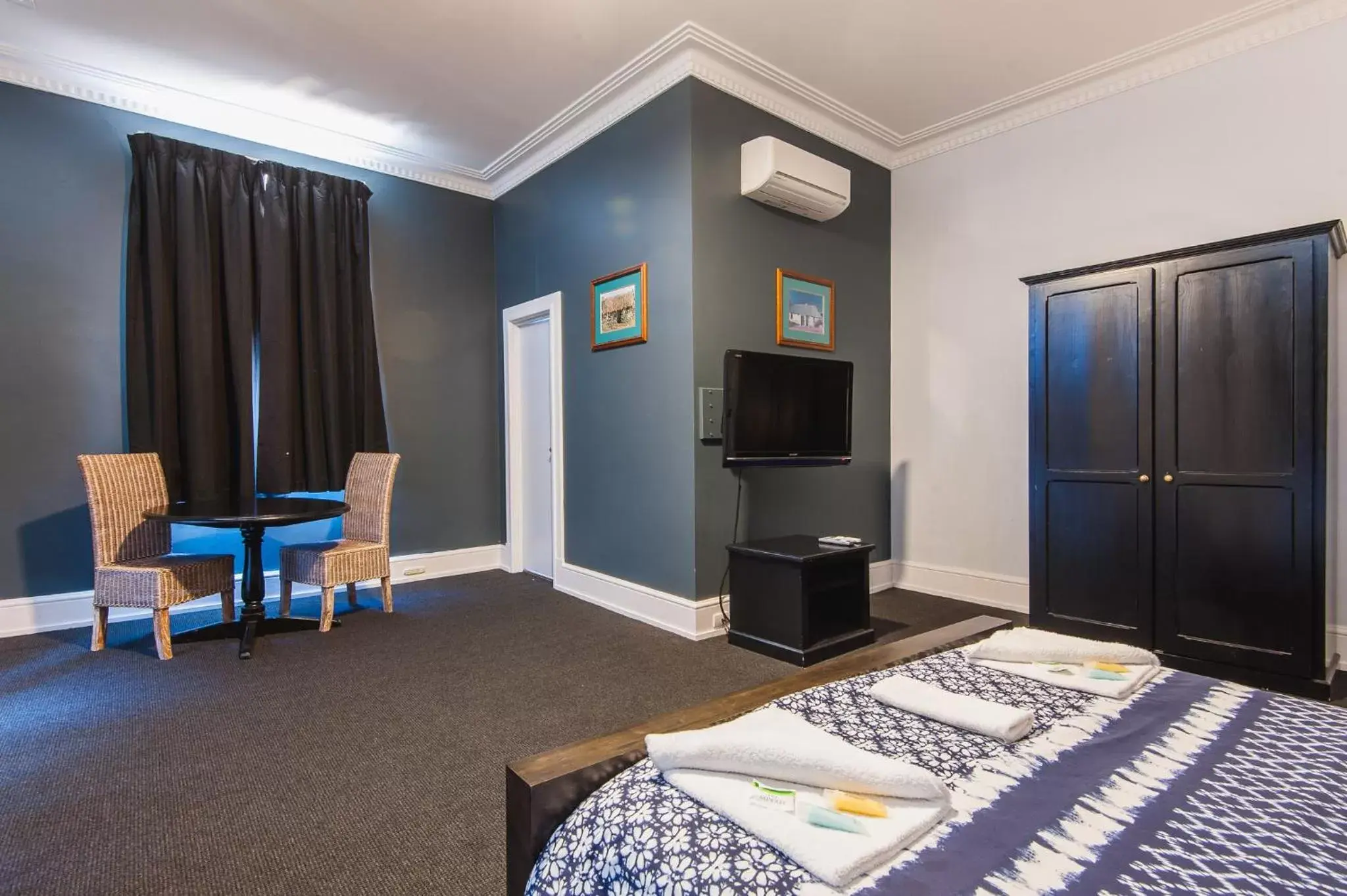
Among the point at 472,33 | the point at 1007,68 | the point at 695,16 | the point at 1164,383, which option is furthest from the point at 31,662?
the point at 1007,68

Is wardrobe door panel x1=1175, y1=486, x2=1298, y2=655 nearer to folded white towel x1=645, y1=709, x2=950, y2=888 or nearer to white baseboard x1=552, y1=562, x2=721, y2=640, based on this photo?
white baseboard x1=552, y1=562, x2=721, y2=640

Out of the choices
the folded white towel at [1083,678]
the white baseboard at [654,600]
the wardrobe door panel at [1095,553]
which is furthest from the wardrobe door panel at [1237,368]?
the white baseboard at [654,600]

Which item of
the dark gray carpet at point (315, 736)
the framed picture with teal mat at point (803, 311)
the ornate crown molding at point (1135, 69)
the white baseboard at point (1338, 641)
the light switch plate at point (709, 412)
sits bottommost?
the dark gray carpet at point (315, 736)

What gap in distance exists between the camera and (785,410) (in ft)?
11.7

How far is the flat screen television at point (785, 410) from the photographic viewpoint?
3.37m

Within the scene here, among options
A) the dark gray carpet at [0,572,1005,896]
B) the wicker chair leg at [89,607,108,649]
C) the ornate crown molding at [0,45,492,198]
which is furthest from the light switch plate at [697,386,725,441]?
the wicker chair leg at [89,607,108,649]

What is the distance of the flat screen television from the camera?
3365 mm

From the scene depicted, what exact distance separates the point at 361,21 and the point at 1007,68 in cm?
331

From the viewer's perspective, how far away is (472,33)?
3250mm

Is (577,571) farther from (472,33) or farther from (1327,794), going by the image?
(1327,794)

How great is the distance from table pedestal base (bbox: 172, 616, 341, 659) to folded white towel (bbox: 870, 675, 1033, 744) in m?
3.12

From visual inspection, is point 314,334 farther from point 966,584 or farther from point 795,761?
point 966,584

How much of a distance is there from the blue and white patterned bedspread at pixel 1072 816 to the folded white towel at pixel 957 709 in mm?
18

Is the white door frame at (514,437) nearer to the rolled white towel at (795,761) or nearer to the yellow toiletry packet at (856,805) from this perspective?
the rolled white towel at (795,761)
